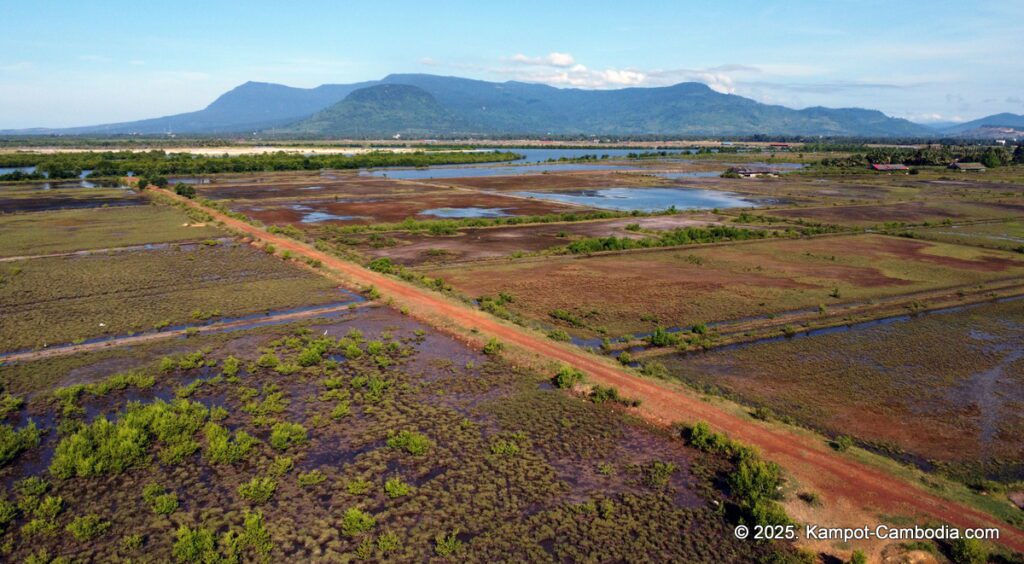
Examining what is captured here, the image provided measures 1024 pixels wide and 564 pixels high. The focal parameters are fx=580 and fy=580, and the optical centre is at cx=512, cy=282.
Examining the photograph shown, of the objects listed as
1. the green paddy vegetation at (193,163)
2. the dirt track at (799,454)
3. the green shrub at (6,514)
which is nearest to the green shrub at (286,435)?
the green shrub at (6,514)

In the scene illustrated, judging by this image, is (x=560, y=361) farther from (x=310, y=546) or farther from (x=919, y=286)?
(x=919, y=286)

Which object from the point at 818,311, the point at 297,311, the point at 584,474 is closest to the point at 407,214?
the point at 297,311

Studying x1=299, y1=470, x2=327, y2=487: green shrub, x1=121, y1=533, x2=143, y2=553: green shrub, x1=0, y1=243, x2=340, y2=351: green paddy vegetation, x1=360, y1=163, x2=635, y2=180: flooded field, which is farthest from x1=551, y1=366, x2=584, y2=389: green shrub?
x1=360, y1=163, x2=635, y2=180: flooded field

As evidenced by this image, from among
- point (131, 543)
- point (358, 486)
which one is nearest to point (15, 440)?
point (131, 543)

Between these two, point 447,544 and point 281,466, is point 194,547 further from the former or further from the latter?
point 447,544

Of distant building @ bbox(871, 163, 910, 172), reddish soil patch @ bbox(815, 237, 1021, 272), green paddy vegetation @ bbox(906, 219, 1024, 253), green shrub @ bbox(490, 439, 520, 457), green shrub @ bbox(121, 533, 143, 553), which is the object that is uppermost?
distant building @ bbox(871, 163, 910, 172)

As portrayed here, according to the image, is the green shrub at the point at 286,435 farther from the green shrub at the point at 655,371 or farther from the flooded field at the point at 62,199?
the flooded field at the point at 62,199

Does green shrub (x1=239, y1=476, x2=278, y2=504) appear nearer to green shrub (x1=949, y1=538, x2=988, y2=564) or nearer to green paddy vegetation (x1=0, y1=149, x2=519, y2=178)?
green shrub (x1=949, y1=538, x2=988, y2=564)
